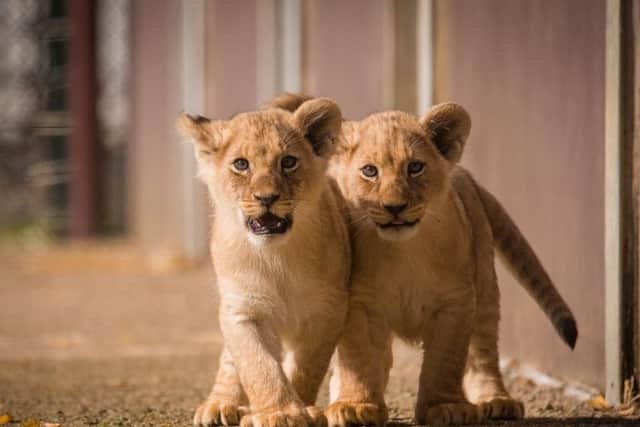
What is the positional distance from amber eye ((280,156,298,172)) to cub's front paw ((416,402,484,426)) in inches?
41.4

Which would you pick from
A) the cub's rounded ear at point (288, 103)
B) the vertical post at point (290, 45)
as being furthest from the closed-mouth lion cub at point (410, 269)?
the vertical post at point (290, 45)

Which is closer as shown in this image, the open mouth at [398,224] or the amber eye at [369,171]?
the open mouth at [398,224]

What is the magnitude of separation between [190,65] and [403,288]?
1049 centimetres

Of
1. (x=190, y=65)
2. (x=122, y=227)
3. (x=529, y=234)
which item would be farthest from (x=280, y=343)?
(x=122, y=227)

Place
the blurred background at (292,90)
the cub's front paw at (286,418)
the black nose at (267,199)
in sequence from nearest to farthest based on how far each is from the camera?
the cub's front paw at (286,418), the black nose at (267,199), the blurred background at (292,90)

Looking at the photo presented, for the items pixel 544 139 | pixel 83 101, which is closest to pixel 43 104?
pixel 83 101

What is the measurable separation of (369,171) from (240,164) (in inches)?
19.4

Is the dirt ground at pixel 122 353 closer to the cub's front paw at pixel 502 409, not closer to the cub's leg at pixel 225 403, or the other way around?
the cub's front paw at pixel 502 409

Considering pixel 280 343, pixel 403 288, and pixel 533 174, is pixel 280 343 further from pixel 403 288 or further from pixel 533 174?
pixel 533 174

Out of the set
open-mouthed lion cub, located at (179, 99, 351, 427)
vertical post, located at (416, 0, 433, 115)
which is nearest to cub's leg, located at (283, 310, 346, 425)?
open-mouthed lion cub, located at (179, 99, 351, 427)

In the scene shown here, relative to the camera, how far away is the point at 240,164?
15.2 feet

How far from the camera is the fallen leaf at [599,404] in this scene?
16.8ft

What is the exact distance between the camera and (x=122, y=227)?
19.6 meters

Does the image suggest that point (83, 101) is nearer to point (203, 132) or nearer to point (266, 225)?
point (203, 132)
